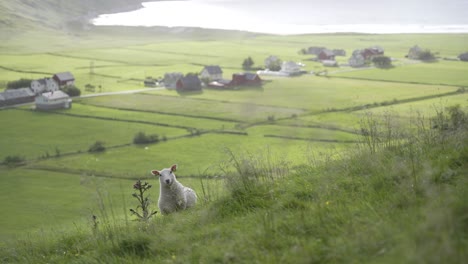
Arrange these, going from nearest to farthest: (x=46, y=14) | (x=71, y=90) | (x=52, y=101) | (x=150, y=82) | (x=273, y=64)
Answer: (x=52, y=101) < (x=71, y=90) < (x=150, y=82) < (x=273, y=64) < (x=46, y=14)

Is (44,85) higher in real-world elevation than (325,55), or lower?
lower

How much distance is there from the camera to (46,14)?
124625 mm

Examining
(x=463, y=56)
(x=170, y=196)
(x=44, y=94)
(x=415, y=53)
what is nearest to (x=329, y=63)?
(x=415, y=53)

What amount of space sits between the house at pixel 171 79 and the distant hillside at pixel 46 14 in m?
46.3

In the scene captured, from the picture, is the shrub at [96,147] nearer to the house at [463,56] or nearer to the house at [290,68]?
the house at [290,68]

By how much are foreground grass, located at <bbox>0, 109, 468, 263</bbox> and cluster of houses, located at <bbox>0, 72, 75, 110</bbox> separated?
174 feet

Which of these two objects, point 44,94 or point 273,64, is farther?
point 273,64

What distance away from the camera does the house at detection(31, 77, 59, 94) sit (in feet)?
218

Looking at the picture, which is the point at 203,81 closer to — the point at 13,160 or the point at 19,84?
the point at 19,84

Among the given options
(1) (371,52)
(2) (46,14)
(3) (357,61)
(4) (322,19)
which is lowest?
(3) (357,61)

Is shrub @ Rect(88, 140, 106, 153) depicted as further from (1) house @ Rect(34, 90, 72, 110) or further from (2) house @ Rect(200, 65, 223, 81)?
(2) house @ Rect(200, 65, 223, 81)

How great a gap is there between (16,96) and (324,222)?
63759 millimetres

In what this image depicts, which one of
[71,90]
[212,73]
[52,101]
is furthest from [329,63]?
[52,101]

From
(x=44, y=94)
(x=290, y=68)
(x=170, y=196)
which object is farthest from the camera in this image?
(x=290, y=68)
